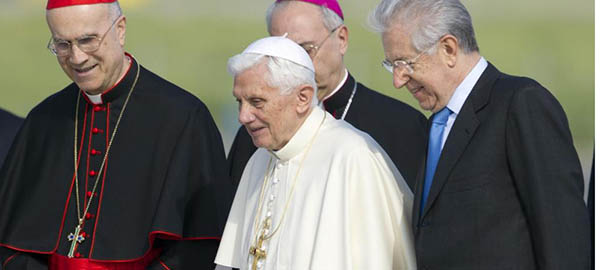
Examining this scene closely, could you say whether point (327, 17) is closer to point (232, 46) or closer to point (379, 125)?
point (379, 125)

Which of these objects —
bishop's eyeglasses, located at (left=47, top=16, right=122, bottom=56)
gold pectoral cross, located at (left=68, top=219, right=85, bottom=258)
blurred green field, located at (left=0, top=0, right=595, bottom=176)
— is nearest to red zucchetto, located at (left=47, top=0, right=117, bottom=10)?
bishop's eyeglasses, located at (left=47, top=16, right=122, bottom=56)

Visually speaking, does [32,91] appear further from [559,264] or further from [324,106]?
[559,264]

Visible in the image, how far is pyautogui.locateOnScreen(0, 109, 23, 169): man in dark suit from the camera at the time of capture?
632 centimetres

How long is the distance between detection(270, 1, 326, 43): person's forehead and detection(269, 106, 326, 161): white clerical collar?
1.17 meters

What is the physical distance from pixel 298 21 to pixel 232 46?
13430 mm

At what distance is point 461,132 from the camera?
381 centimetres

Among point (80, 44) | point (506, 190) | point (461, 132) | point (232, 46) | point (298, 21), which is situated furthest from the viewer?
point (232, 46)

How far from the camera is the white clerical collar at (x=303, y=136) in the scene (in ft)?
13.6

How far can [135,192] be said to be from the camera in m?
4.82

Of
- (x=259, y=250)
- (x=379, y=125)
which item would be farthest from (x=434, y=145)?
(x=379, y=125)

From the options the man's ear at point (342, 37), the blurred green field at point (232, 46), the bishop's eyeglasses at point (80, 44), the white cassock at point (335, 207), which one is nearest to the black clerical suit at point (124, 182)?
the bishop's eyeglasses at point (80, 44)

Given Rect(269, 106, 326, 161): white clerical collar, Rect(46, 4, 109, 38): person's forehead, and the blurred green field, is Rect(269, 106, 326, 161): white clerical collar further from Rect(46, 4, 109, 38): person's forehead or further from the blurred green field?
the blurred green field

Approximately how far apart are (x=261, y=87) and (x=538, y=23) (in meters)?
16.7

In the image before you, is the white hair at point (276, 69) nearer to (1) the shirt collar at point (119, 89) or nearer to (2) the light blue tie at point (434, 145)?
(2) the light blue tie at point (434, 145)
